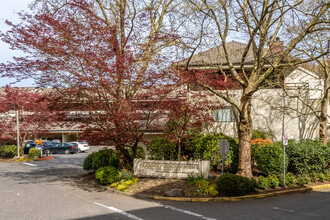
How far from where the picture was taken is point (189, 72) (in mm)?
13023

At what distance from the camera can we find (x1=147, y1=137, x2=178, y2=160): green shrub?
48.3 feet

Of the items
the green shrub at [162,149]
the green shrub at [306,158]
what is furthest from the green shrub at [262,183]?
the green shrub at [162,149]

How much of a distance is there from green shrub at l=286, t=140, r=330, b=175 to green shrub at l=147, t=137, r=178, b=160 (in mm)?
5473

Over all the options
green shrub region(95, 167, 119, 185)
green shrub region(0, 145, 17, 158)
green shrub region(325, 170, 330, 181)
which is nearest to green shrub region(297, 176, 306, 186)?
green shrub region(325, 170, 330, 181)

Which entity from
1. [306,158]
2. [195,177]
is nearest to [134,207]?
[195,177]

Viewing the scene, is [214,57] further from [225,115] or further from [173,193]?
[173,193]

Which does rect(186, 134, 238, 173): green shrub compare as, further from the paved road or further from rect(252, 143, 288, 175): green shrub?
the paved road

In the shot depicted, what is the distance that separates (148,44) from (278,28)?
18.9ft

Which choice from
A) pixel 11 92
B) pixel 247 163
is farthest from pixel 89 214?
pixel 11 92

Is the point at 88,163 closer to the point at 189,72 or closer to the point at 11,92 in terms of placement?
the point at 189,72

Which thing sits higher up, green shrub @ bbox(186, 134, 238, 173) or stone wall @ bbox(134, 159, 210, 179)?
green shrub @ bbox(186, 134, 238, 173)

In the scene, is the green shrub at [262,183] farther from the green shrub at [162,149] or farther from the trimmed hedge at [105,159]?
the trimmed hedge at [105,159]

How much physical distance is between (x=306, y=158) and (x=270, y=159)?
210 cm

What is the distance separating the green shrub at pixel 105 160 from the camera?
48.8 feet
